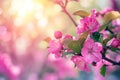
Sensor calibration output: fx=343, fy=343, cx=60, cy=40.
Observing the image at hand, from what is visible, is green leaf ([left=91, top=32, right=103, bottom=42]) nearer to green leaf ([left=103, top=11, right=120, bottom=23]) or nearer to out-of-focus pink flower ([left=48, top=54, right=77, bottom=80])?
green leaf ([left=103, top=11, right=120, bottom=23])

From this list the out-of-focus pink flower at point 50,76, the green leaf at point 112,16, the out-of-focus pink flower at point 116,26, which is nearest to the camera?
the green leaf at point 112,16

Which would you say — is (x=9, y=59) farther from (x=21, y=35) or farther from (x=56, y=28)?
(x=56, y=28)

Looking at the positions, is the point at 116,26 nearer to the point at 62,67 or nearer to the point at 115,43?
the point at 115,43

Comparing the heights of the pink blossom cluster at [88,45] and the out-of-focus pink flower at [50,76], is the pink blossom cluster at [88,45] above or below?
below

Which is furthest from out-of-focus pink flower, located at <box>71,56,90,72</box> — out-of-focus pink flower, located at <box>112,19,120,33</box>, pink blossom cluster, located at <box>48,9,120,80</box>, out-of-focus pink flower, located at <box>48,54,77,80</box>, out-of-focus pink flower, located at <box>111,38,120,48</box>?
out-of-focus pink flower, located at <box>48,54,77,80</box>

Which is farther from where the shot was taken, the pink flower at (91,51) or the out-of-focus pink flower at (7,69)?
the out-of-focus pink flower at (7,69)

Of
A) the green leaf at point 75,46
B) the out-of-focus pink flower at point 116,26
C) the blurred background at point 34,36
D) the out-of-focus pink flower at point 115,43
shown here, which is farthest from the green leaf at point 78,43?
the blurred background at point 34,36

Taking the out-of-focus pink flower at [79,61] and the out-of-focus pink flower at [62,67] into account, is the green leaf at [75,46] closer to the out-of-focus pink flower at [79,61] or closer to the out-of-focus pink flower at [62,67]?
the out-of-focus pink flower at [79,61]
